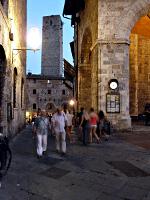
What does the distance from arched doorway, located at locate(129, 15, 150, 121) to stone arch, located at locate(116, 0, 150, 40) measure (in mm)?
7896

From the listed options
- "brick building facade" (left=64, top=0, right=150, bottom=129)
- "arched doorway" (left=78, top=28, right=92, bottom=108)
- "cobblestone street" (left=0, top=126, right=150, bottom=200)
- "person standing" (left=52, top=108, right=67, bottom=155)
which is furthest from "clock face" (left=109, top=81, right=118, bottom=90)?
"arched doorway" (left=78, top=28, right=92, bottom=108)

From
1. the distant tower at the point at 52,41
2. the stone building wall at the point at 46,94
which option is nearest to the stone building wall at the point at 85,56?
the distant tower at the point at 52,41

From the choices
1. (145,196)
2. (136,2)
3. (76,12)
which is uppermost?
(76,12)

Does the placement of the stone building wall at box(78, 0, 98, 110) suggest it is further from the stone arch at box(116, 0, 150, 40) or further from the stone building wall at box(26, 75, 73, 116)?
the stone building wall at box(26, 75, 73, 116)

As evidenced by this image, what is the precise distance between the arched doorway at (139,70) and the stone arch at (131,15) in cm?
790

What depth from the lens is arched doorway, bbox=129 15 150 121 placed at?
82.3 feet

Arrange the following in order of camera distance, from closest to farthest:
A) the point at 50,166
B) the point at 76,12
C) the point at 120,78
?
the point at 50,166
the point at 120,78
the point at 76,12

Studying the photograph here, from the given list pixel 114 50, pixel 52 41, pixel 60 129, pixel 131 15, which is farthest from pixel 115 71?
pixel 52 41

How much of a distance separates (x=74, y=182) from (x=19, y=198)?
1.41m

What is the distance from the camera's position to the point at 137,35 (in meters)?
25.5

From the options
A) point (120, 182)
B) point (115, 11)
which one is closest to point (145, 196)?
point (120, 182)

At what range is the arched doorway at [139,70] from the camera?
82.3ft

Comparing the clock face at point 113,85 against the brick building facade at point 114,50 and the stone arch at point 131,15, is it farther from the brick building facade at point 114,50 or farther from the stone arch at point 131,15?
the stone arch at point 131,15

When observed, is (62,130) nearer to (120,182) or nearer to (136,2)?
(120,182)
